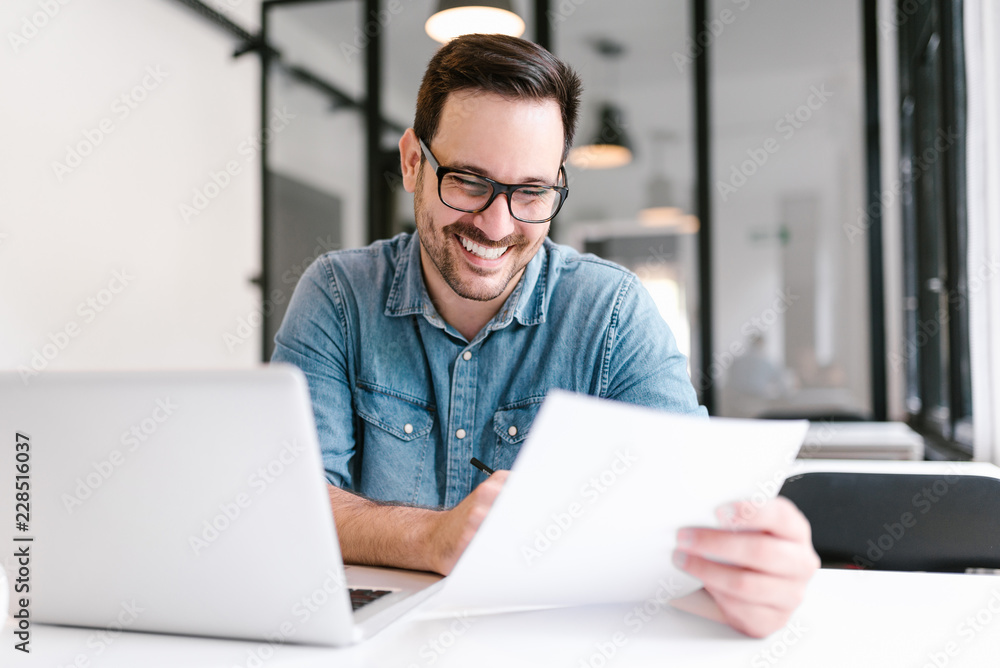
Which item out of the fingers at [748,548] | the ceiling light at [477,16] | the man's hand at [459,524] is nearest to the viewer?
the fingers at [748,548]

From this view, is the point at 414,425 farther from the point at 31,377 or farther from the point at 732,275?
the point at 732,275

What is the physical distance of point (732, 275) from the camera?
13.5 feet

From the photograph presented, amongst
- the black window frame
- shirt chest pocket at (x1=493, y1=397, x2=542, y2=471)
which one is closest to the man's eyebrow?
shirt chest pocket at (x1=493, y1=397, x2=542, y2=471)

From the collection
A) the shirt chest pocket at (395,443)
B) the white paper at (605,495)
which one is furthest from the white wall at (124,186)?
the white paper at (605,495)

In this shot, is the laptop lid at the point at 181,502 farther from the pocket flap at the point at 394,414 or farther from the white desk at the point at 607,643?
the pocket flap at the point at 394,414

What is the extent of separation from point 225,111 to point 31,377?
4564mm

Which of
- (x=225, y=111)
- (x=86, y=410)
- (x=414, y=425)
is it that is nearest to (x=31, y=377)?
(x=86, y=410)

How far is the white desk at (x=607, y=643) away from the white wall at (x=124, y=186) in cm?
284

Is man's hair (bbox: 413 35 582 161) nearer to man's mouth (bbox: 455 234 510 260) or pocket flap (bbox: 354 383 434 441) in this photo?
man's mouth (bbox: 455 234 510 260)

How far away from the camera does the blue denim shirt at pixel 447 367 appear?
1312 mm

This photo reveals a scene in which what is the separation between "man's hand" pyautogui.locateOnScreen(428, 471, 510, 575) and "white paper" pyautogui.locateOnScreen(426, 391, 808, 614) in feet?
0.33

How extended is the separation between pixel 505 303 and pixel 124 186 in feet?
10.6

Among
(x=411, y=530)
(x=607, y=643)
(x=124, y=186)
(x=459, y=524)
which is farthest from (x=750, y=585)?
(x=124, y=186)

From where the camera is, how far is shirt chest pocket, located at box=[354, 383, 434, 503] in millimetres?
1322
